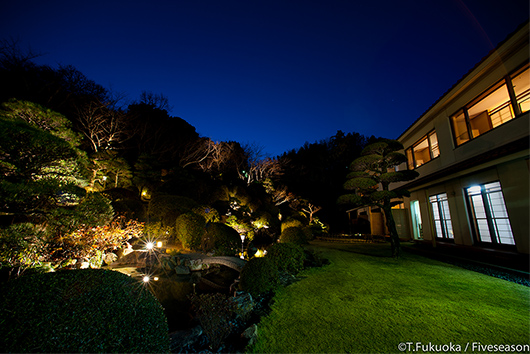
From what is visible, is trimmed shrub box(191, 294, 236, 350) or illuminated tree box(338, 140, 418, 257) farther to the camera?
illuminated tree box(338, 140, 418, 257)

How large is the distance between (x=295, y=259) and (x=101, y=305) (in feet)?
19.2

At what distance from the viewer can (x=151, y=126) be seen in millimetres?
20281

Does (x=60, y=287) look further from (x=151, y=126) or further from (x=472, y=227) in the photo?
(x=151, y=126)

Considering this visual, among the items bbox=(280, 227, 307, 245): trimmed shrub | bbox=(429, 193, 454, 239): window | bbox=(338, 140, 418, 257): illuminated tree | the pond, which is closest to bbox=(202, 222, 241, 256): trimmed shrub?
the pond

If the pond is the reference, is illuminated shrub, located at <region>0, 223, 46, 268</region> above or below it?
above

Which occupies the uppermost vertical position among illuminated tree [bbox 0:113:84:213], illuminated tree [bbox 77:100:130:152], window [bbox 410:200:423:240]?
illuminated tree [bbox 77:100:130:152]

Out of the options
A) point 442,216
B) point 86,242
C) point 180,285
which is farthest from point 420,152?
point 86,242

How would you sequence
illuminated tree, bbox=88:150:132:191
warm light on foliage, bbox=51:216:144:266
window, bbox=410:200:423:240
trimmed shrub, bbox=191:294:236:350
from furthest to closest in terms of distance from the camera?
illuminated tree, bbox=88:150:132:191 → window, bbox=410:200:423:240 → warm light on foliage, bbox=51:216:144:266 → trimmed shrub, bbox=191:294:236:350

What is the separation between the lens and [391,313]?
3590mm

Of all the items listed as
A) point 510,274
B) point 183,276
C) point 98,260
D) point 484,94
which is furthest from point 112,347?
point 484,94

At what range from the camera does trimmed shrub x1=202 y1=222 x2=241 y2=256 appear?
1052 centimetres

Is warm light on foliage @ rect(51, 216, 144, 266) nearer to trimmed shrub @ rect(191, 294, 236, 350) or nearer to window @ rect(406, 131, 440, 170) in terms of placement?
trimmed shrub @ rect(191, 294, 236, 350)

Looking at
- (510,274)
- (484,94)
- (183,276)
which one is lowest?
(183,276)

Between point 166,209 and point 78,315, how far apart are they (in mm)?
10482
